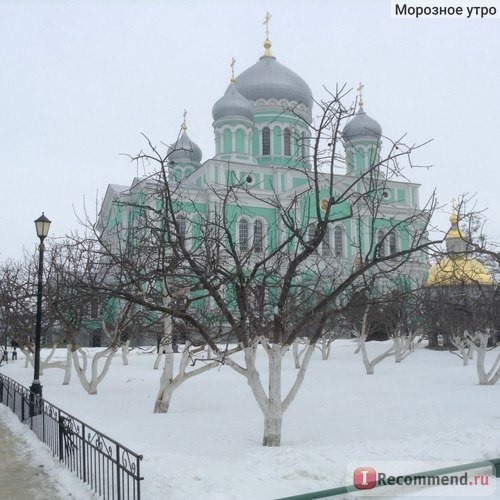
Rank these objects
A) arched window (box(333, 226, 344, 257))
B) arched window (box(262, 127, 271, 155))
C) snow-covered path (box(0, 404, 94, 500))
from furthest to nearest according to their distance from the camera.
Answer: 1. arched window (box(262, 127, 271, 155))
2. arched window (box(333, 226, 344, 257))
3. snow-covered path (box(0, 404, 94, 500))

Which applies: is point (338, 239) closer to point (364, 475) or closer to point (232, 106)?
point (232, 106)

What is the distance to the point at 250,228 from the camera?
4303 centimetres

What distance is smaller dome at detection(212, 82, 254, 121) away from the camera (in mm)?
44344

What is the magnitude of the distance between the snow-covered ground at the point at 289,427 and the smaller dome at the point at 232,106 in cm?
2651

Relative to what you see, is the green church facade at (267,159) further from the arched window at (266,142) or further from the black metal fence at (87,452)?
the black metal fence at (87,452)

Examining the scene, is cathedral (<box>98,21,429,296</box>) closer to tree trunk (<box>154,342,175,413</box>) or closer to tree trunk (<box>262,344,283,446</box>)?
tree trunk (<box>154,342,175,413</box>)

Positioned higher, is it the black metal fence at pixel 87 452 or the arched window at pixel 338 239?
the arched window at pixel 338 239

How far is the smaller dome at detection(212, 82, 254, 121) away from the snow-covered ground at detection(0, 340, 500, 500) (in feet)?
87.0

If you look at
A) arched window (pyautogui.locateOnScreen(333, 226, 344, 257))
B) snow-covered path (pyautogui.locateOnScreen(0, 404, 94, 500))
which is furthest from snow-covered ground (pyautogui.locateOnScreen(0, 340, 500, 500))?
arched window (pyautogui.locateOnScreen(333, 226, 344, 257))

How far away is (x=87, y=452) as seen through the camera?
7504 millimetres

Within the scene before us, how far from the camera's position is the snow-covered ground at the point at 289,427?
679cm

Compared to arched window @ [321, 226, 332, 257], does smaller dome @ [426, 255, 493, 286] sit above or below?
below

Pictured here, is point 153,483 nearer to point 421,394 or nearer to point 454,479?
point 454,479

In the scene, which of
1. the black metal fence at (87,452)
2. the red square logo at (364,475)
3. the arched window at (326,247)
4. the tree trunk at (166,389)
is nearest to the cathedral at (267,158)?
the arched window at (326,247)
